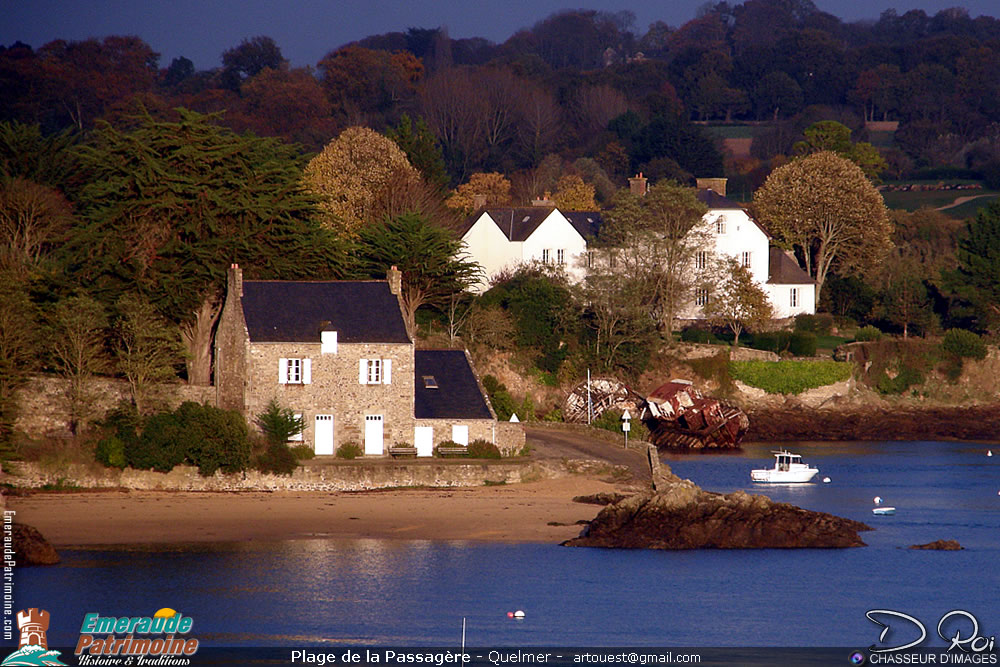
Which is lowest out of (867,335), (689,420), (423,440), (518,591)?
(518,591)

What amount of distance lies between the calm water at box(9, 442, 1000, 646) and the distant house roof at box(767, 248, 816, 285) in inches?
1327

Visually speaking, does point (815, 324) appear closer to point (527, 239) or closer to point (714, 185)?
point (714, 185)

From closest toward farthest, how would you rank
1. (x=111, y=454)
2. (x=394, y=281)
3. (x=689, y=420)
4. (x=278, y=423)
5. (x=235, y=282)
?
(x=111, y=454)
(x=278, y=423)
(x=235, y=282)
(x=394, y=281)
(x=689, y=420)

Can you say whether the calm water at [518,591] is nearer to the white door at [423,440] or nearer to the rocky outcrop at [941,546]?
the rocky outcrop at [941,546]

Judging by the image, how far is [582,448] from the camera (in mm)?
46875

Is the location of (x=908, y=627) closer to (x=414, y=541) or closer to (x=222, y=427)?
(x=414, y=541)

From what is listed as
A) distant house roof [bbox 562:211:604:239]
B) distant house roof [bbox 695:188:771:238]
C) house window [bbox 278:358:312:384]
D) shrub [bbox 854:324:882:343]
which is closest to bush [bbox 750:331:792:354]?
shrub [bbox 854:324:882:343]

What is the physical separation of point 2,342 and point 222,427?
6421mm

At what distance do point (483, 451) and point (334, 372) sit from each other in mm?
4729

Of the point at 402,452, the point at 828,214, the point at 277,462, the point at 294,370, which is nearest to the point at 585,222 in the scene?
the point at 828,214

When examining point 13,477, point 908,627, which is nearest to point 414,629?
point 908,627

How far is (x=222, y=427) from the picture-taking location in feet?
133

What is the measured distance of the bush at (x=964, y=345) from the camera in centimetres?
6862

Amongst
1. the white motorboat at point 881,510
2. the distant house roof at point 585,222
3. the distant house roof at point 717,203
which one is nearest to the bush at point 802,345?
the distant house roof at point 717,203
